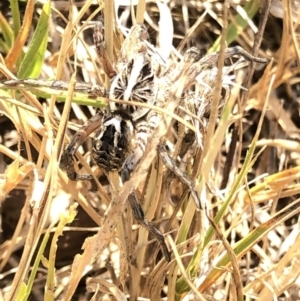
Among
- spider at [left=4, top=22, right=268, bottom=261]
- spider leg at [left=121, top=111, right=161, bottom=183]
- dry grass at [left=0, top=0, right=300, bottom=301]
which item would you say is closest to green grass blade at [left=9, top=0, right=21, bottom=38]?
dry grass at [left=0, top=0, right=300, bottom=301]

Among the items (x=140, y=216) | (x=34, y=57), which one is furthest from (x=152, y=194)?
(x=34, y=57)

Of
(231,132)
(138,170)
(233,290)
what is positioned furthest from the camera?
(231,132)

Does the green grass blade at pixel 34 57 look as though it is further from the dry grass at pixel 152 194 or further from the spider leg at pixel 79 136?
the spider leg at pixel 79 136

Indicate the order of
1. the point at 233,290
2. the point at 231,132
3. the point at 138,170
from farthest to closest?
the point at 231,132
the point at 233,290
the point at 138,170

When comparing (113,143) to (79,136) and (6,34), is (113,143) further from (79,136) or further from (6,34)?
(6,34)

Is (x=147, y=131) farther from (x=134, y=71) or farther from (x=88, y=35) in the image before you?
(x=88, y=35)

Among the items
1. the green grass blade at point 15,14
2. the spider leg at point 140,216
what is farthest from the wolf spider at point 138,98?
the green grass blade at point 15,14

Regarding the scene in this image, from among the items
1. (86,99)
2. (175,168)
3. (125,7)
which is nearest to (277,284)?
(175,168)
